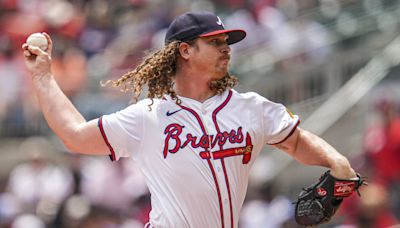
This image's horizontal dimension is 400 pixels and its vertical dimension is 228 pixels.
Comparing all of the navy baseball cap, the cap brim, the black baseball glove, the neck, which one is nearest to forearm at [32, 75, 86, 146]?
the neck

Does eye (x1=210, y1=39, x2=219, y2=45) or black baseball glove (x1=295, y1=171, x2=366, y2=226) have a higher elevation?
eye (x1=210, y1=39, x2=219, y2=45)

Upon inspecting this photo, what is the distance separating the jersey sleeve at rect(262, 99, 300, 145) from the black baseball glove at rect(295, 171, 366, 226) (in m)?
0.33

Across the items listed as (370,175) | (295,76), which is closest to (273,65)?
(295,76)

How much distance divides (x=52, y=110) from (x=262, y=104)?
1114 millimetres

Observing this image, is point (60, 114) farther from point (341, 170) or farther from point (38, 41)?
point (341, 170)

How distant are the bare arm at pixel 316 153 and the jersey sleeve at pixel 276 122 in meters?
0.05

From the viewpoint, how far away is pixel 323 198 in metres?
5.19

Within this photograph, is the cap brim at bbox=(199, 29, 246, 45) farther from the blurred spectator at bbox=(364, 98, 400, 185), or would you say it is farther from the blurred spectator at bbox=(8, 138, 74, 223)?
the blurred spectator at bbox=(8, 138, 74, 223)

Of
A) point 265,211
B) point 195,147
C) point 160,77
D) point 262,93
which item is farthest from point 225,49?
point 262,93

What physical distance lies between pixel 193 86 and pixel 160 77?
185mm

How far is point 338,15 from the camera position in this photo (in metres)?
12.4

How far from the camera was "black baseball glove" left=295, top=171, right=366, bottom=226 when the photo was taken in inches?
202

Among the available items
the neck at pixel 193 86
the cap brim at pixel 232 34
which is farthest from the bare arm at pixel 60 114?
the cap brim at pixel 232 34

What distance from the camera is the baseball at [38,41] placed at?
5051 mm
